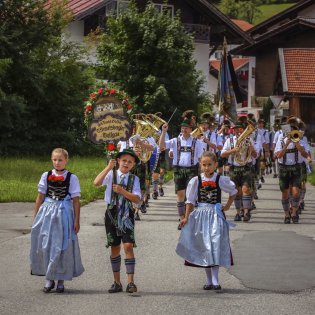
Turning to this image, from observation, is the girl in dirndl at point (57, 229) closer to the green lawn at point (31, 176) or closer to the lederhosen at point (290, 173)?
the lederhosen at point (290, 173)

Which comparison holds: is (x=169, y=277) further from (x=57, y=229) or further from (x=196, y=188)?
(x=57, y=229)

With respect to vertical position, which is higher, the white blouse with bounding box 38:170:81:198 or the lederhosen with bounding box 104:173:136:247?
the white blouse with bounding box 38:170:81:198

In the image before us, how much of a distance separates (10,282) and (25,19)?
24825 millimetres

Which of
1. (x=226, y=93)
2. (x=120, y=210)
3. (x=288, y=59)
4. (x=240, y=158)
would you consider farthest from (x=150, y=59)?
(x=120, y=210)

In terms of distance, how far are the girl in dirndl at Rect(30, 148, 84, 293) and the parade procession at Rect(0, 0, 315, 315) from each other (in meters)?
0.01

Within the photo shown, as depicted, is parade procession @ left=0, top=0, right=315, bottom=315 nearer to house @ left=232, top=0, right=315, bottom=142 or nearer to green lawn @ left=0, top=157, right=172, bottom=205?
green lawn @ left=0, top=157, right=172, bottom=205

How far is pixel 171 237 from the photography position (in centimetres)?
1436

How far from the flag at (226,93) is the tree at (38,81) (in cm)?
818

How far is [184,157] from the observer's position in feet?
53.6

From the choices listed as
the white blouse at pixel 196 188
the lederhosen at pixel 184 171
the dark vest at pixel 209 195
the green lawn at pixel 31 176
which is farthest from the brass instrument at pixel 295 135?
the dark vest at pixel 209 195

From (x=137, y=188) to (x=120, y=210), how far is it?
301 mm

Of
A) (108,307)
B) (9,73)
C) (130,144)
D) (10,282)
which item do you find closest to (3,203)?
(130,144)

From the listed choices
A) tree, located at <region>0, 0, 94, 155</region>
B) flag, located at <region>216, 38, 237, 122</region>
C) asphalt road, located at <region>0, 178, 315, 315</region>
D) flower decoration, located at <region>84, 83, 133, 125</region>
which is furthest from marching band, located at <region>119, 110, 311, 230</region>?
tree, located at <region>0, 0, 94, 155</region>

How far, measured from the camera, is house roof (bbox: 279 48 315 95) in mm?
42906
